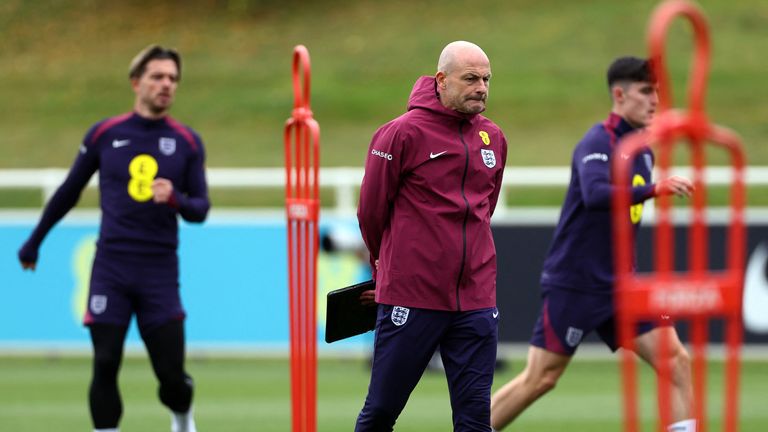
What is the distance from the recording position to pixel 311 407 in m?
6.75

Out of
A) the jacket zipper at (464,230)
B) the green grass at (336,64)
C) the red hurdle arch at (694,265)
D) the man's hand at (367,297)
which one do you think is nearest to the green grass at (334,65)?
the green grass at (336,64)

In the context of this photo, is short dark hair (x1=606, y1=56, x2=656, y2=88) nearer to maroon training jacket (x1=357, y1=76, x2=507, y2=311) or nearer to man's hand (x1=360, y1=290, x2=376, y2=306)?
maroon training jacket (x1=357, y1=76, x2=507, y2=311)

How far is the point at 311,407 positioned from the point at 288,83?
2535cm

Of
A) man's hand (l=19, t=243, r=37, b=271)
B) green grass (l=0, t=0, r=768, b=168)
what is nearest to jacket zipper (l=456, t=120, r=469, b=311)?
man's hand (l=19, t=243, r=37, b=271)

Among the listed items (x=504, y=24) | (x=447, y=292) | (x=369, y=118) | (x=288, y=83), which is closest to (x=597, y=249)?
(x=447, y=292)

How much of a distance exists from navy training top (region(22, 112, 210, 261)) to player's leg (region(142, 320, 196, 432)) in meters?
0.44

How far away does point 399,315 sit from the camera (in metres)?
6.27

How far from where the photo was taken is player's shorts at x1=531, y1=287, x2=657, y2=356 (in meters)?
7.55

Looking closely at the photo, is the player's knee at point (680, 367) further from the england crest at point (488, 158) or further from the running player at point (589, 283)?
the england crest at point (488, 158)

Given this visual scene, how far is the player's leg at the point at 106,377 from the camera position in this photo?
25.7ft

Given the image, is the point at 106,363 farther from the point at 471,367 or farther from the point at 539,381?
the point at 471,367

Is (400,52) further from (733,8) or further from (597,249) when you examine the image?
(597,249)

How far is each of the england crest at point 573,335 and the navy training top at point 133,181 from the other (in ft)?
6.91

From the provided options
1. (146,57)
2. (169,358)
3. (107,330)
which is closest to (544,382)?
(169,358)
